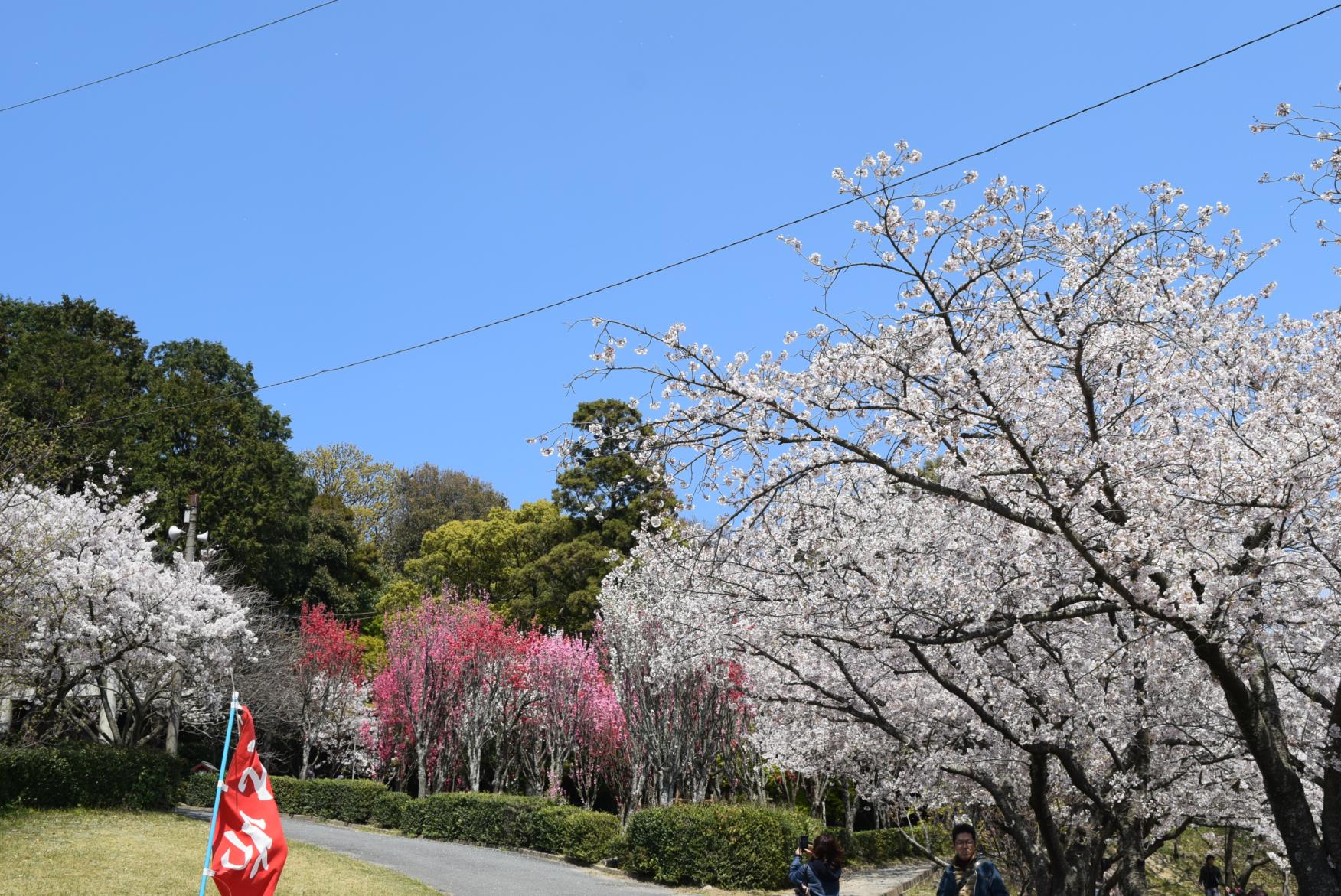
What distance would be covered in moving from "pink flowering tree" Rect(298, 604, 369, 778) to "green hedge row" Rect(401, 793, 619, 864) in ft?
20.6

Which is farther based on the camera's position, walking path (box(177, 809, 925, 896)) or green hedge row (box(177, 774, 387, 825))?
green hedge row (box(177, 774, 387, 825))

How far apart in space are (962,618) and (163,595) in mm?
15415

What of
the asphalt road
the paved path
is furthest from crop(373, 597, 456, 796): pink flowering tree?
the paved path

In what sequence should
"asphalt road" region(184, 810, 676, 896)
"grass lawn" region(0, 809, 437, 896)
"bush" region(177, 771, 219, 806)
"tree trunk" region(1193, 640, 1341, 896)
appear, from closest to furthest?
"tree trunk" region(1193, 640, 1341, 896) → "grass lawn" region(0, 809, 437, 896) → "asphalt road" region(184, 810, 676, 896) → "bush" region(177, 771, 219, 806)

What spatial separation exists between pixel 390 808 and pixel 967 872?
18.3 m

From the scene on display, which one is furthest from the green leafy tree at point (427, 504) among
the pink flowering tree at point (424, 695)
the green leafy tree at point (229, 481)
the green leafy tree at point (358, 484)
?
the pink flowering tree at point (424, 695)

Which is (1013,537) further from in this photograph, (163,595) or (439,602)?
(439,602)

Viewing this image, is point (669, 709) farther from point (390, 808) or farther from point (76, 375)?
point (76, 375)

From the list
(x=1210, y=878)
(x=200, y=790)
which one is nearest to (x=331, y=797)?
(x=200, y=790)

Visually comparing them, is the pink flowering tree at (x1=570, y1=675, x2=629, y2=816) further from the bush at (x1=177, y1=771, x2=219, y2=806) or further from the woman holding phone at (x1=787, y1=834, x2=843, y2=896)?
the woman holding phone at (x1=787, y1=834, x2=843, y2=896)

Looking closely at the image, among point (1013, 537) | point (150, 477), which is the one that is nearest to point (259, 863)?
point (1013, 537)

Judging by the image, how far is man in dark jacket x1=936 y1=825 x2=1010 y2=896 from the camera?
599cm

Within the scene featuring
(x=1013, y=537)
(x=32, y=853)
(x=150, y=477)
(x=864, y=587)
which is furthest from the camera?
(x=150, y=477)

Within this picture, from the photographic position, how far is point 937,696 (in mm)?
10398
